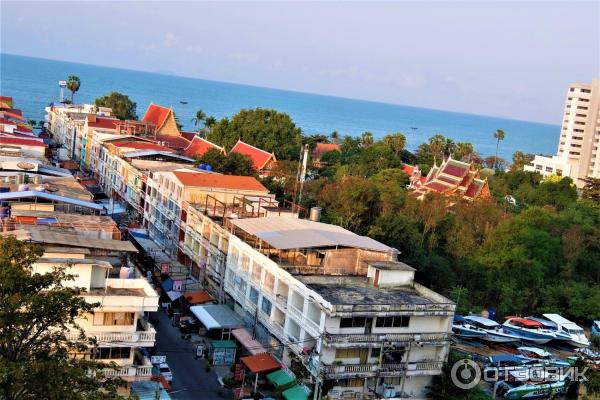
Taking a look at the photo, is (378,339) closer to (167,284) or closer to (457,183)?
(167,284)

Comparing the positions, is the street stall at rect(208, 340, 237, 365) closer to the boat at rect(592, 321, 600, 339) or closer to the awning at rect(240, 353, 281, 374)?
the awning at rect(240, 353, 281, 374)

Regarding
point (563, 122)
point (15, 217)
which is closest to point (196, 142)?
point (15, 217)

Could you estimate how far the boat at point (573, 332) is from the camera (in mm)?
43469

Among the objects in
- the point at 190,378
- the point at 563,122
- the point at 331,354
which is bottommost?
the point at 190,378

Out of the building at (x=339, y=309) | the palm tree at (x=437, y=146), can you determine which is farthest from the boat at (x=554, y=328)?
the palm tree at (x=437, y=146)

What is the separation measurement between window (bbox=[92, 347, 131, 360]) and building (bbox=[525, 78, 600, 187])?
334 feet

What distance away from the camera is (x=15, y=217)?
107 ft

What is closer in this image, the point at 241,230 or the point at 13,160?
the point at 241,230

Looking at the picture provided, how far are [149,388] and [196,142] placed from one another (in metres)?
51.6

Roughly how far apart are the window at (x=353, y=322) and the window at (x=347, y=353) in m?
1.04

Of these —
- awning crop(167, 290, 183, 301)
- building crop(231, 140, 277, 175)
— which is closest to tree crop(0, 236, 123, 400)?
awning crop(167, 290, 183, 301)

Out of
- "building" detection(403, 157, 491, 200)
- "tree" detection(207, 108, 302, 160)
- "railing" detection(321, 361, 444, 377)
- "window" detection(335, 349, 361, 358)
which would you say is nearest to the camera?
"railing" detection(321, 361, 444, 377)

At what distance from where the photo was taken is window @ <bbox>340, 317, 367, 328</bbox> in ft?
94.5

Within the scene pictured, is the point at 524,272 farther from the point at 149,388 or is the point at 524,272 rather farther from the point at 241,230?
the point at 149,388
